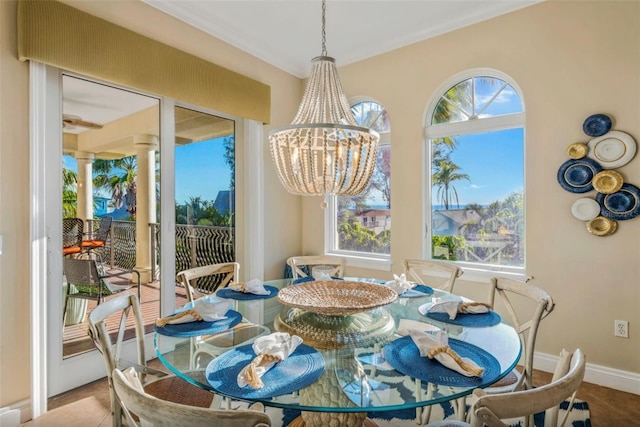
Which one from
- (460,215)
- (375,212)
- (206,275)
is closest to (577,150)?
(460,215)

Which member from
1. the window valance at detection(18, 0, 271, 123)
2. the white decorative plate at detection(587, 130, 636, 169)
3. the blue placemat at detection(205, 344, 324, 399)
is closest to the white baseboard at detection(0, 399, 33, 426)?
the blue placemat at detection(205, 344, 324, 399)

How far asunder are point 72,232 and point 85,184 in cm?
35

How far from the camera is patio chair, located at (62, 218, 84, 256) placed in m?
2.23

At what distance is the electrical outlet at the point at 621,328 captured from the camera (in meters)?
2.24

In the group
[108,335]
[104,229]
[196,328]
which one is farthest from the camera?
[104,229]

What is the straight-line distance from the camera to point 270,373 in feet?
3.50

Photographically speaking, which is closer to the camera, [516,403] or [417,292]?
[516,403]

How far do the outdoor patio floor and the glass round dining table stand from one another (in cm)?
140

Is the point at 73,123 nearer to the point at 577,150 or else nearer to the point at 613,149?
the point at 577,150

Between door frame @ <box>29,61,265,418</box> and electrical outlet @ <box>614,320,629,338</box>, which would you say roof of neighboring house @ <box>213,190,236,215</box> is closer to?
door frame @ <box>29,61,265,418</box>

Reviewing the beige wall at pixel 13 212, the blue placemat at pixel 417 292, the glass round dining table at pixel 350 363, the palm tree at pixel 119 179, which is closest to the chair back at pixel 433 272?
the blue placemat at pixel 417 292

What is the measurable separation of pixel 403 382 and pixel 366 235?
260 centimetres

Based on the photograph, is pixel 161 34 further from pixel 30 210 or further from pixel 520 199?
pixel 520 199

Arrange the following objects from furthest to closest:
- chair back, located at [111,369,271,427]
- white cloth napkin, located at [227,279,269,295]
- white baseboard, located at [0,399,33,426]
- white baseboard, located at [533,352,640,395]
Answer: white baseboard, located at [533,352,640,395] → white cloth napkin, located at [227,279,269,295] → white baseboard, located at [0,399,33,426] → chair back, located at [111,369,271,427]
